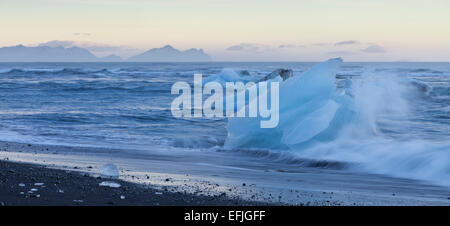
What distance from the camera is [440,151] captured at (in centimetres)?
878

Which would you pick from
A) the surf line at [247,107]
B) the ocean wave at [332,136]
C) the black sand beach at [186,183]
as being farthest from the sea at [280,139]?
the black sand beach at [186,183]

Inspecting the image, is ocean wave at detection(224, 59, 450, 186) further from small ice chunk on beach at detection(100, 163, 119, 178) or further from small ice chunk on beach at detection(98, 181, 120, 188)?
small ice chunk on beach at detection(98, 181, 120, 188)

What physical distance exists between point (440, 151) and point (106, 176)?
554cm

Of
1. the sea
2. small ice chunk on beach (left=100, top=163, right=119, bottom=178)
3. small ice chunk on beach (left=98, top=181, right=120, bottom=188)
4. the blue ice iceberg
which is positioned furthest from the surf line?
small ice chunk on beach (left=98, top=181, right=120, bottom=188)

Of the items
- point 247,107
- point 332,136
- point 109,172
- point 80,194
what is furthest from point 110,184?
point 247,107

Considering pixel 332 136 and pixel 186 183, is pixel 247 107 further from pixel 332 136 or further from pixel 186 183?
pixel 186 183

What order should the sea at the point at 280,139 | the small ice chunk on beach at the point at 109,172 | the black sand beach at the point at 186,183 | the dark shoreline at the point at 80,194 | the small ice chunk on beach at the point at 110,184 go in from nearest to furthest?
1. the dark shoreline at the point at 80,194
2. the black sand beach at the point at 186,183
3. the small ice chunk on beach at the point at 110,184
4. the small ice chunk on beach at the point at 109,172
5. the sea at the point at 280,139

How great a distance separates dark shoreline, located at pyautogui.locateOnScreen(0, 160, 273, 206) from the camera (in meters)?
4.83

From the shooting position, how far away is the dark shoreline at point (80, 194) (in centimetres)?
483

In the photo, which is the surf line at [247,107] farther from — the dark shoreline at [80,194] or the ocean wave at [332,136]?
the dark shoreline at [80,194]

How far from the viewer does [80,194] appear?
5184 millimetres

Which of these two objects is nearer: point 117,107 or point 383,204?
point 383,204
